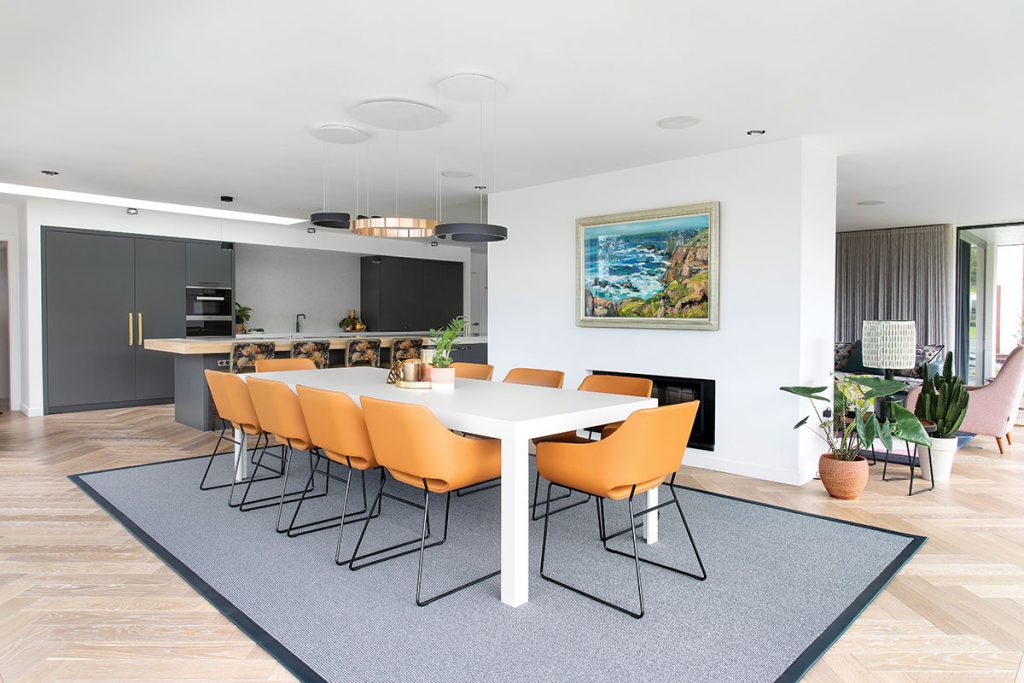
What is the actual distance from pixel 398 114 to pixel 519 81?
825 millimetres

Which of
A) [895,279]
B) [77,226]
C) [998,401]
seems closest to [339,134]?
[77,226]

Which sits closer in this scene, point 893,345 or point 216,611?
point 216,611

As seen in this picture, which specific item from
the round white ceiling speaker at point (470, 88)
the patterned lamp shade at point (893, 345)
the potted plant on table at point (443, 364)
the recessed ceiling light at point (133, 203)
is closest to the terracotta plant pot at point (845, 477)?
the patterned lamp shade at point (893, 345)

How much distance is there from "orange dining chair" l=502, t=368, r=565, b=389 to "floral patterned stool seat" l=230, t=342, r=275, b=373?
2826 mm

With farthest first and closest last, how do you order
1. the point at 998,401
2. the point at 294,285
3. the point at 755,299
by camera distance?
the point at 294,285 < the point at 998,401 < the point at 755,299

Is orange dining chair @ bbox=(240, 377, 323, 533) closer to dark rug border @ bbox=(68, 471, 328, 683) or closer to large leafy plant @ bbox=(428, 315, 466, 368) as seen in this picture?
dark rug border @ bbox=(68, 471, 328, 683)

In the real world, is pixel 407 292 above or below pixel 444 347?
above

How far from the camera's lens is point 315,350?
265 inches

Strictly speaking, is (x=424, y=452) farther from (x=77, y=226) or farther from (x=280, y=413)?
(x=77, y=226)

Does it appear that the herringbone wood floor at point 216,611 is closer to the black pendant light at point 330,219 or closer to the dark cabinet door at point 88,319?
the black pendant light at point 330,219

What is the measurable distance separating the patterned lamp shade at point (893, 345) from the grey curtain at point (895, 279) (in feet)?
15.7

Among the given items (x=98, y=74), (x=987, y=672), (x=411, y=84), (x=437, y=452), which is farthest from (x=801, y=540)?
(x=98, y=74)

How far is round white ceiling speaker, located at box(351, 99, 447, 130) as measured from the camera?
377cm

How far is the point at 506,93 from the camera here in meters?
3.62
